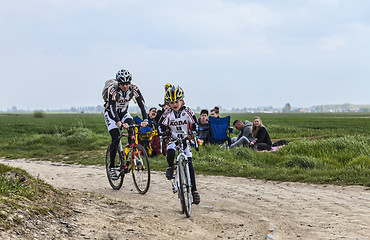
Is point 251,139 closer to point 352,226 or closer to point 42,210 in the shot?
point 352,226

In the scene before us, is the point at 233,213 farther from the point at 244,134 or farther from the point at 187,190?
the point at 244,134

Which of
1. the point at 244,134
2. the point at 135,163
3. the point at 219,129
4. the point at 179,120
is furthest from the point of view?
the point at 219,129

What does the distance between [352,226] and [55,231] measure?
12.5ft

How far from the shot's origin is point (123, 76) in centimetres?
797

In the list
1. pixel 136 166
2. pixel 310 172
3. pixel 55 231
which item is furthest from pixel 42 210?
pixel 310 172

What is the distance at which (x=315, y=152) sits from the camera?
13.2 metres

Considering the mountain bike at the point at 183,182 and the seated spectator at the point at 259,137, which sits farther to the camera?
the seated spectator at the point at 259,137

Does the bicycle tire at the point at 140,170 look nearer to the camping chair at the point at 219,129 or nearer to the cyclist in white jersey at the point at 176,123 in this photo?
the cyclist in white jersey at the point at 176,123

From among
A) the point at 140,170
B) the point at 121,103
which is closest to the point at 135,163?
the point at 140,170

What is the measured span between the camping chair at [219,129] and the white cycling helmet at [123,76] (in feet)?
23.2

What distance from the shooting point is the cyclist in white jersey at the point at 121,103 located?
26.3 ft

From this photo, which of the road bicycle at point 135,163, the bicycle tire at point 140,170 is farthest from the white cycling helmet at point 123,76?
the bicycle tire at point 140,170

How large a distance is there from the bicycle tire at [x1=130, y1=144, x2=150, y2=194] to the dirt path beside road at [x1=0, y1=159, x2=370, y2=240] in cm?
18

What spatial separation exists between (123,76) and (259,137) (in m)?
7.25
